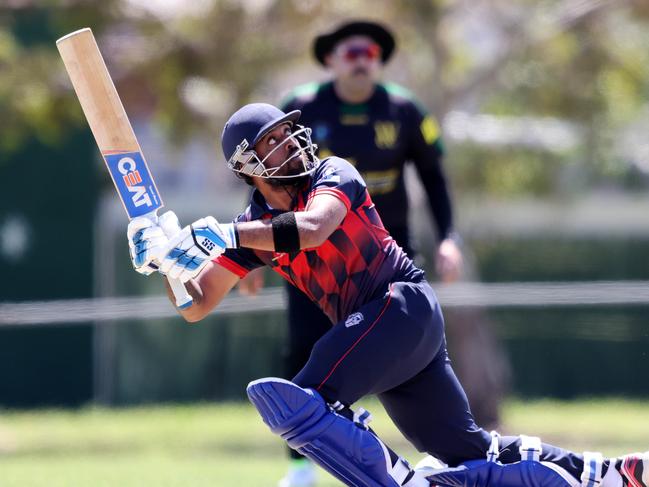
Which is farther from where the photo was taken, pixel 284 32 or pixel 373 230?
pixel 284 32

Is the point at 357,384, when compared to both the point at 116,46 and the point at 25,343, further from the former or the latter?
the point at 25,343

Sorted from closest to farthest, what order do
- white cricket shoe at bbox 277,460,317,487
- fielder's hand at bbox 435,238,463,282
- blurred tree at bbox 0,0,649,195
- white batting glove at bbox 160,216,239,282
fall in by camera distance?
white batting glove at bbox 160,216,239,282, fielder's hand at bbox 435,238,463,282, white cricket shoe at bbox 277,460,317,487, blurred tree at bbox 0,0,649,195

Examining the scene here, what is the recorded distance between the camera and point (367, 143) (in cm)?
661

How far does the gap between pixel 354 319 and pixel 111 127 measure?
1.14 m

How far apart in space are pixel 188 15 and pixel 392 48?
12.0ft

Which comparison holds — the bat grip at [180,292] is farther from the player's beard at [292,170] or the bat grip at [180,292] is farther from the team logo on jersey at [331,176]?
the team logo on jersey at [331,176]

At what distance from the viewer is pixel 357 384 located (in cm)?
465

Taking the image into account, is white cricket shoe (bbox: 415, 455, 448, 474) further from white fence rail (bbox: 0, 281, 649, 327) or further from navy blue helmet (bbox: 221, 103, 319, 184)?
white fence rail (bbox: 0, 281, 649, 327)

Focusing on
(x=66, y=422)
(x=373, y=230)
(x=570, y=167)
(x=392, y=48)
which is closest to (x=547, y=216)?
(x=570, y=167)

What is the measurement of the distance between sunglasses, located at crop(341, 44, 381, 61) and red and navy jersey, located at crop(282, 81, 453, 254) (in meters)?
0.16

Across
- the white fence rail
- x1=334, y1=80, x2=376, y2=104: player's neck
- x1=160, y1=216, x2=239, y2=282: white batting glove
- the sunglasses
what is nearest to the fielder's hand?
x1=334, y1=80, x2=376, y2=104: player's neck

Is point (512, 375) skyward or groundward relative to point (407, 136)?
A: groundward

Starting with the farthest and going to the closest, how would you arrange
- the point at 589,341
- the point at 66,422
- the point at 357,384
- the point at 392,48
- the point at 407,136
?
the point at 589,341
the point at 66,422
the point at 392,48
the point at 407,136
the point at 357,384

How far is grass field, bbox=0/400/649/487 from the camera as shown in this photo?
762cm
